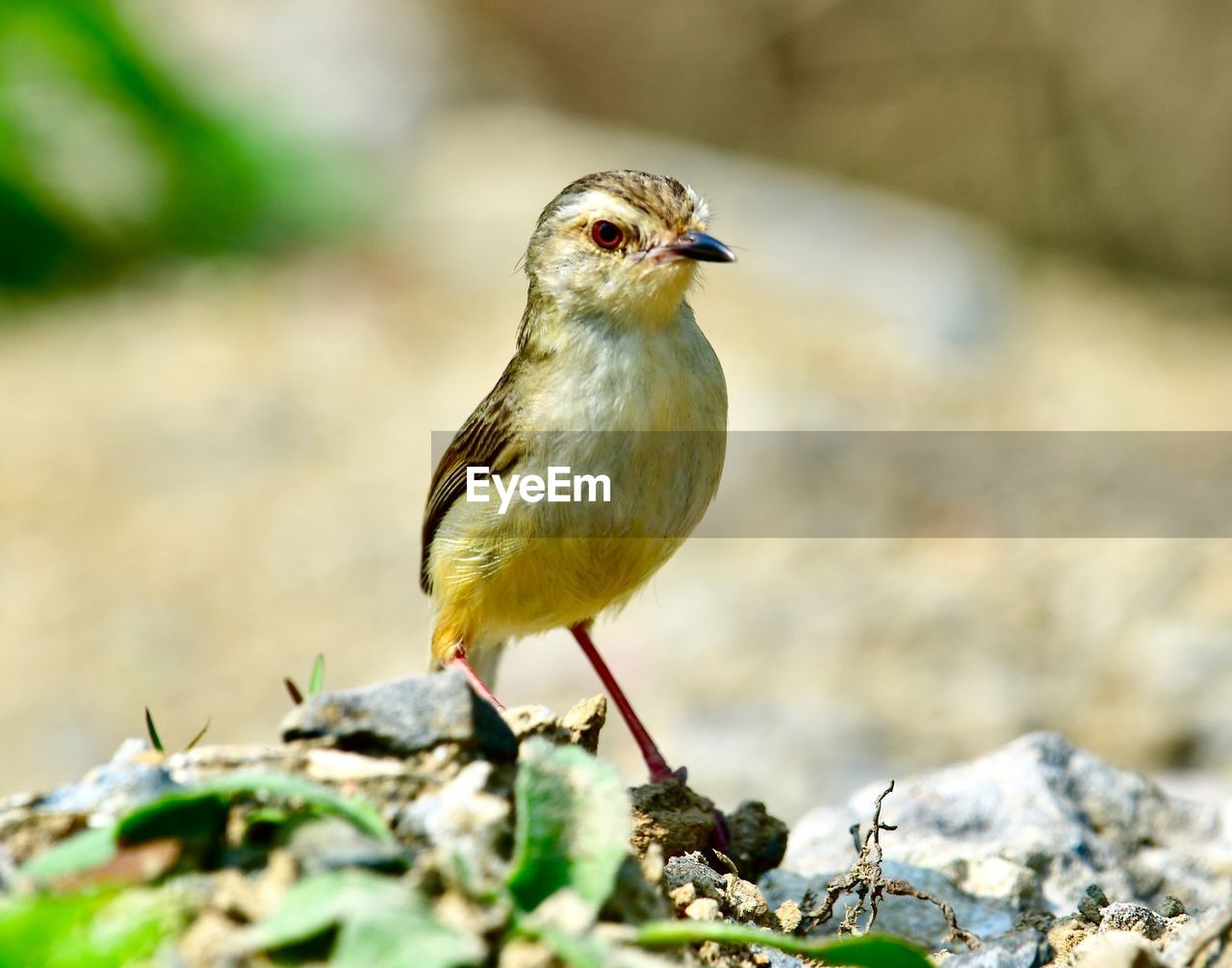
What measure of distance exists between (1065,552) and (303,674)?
482 cm

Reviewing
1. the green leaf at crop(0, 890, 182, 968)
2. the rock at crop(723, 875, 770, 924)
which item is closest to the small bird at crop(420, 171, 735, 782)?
the rock at crop(723, 875, 770, 924)

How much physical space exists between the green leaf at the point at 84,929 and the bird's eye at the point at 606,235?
2.99 meters

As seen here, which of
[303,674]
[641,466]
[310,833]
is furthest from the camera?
[303,674]

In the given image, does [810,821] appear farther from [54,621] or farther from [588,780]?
[54,621]

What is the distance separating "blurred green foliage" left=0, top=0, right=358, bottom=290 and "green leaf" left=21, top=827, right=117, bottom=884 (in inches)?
502

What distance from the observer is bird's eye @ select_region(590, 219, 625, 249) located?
525cm

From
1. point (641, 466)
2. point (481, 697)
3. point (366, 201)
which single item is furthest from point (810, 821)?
point (366, 201)

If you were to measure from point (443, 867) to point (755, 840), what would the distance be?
2.01m

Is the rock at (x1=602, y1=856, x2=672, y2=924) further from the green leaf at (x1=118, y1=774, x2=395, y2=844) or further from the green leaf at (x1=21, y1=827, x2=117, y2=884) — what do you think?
the green leaf at (x1=21, y1=827, x2=117, y2=884)

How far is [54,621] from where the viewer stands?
1066cm

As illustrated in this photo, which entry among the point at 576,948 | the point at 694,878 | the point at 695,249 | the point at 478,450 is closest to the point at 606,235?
the point at 695,249

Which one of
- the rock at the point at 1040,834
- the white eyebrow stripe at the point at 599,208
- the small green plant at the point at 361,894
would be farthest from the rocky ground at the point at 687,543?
the small green plant at the point at 361,894

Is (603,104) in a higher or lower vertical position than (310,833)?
higher

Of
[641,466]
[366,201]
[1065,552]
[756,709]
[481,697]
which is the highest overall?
[366,201]
